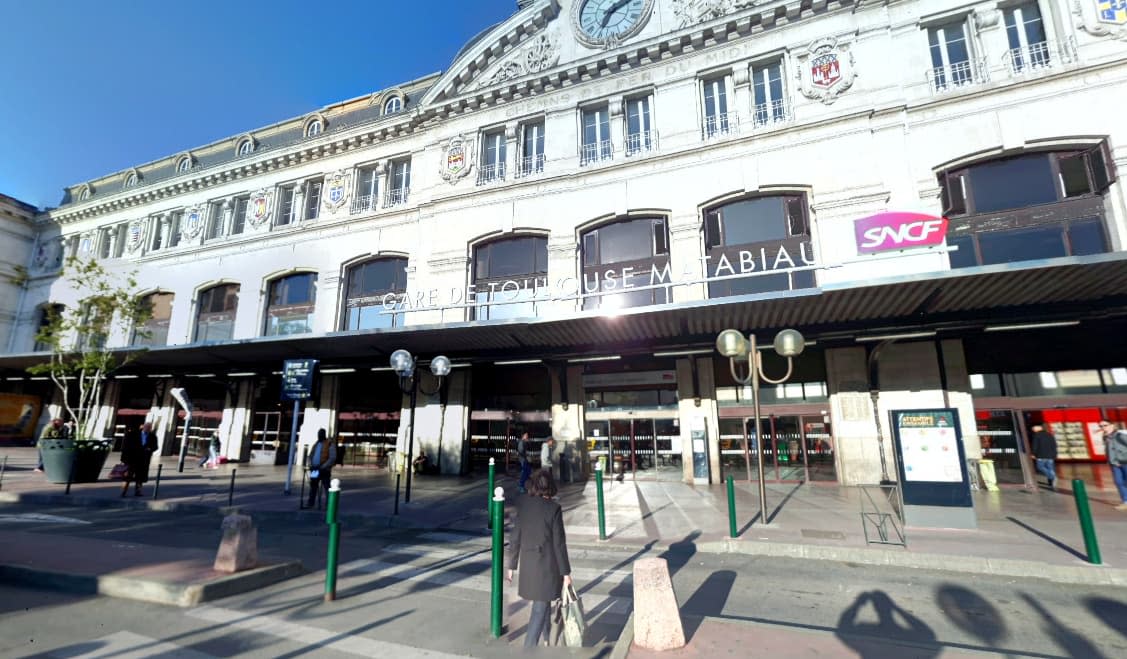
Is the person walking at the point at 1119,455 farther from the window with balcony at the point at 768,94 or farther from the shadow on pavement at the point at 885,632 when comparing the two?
the window with balcony at the point at 768,94

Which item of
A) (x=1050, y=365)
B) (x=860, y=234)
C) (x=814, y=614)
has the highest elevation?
(x=860, y=234)

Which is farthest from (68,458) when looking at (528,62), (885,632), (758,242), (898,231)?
(898,231)

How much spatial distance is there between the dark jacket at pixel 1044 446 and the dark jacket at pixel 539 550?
14738 millimetres

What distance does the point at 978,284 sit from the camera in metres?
10.4

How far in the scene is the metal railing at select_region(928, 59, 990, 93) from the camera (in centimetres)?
1430

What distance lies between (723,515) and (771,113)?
1309 cm

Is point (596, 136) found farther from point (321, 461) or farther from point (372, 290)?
point (321, 461)

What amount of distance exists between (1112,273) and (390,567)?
47.1ft

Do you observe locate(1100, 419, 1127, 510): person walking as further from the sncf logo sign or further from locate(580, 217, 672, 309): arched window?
locate(580, 217, 672, 309): arched window

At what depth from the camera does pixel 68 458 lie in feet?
44.7

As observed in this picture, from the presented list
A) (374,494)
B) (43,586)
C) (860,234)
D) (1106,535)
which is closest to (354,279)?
(374,494)

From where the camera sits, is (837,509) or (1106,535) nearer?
(1106,535)

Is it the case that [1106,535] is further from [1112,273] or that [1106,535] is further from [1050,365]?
[1050,365]

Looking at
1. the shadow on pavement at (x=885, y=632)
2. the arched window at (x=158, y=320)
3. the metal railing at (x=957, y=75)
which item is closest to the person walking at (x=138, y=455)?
the arched window at (x=158, y=320)
